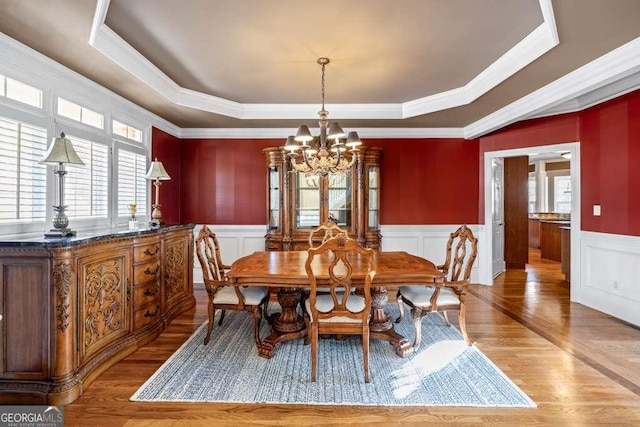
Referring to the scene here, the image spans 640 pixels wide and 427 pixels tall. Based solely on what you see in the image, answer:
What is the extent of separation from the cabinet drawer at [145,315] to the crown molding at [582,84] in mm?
4449

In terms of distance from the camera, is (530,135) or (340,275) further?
(530,135)

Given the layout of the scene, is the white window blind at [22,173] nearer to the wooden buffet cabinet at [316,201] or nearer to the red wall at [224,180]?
the red wall at [224,180]

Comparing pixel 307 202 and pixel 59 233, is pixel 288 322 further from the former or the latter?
pixel 307 202

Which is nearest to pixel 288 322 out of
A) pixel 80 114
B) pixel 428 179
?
pixel 80 114

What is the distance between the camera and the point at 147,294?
299cm

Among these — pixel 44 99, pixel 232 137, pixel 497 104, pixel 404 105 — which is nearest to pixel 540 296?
pixel 497 104

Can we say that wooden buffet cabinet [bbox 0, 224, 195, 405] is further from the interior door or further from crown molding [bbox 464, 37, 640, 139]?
the interior door

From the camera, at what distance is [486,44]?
283 centimetres

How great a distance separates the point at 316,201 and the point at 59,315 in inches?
130

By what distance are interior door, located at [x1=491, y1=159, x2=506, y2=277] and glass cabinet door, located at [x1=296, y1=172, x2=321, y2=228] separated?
2944mm

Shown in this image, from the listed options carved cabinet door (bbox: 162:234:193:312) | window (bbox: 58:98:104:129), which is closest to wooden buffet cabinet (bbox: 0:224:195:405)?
carved cabinet door (bbox: 162:234:193:312)

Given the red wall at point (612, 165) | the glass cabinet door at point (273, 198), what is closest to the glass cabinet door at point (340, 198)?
the glass cabinet door at point (273, 198)

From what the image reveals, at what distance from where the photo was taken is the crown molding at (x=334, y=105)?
2.49 meters

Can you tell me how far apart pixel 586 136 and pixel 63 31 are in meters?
5.40
